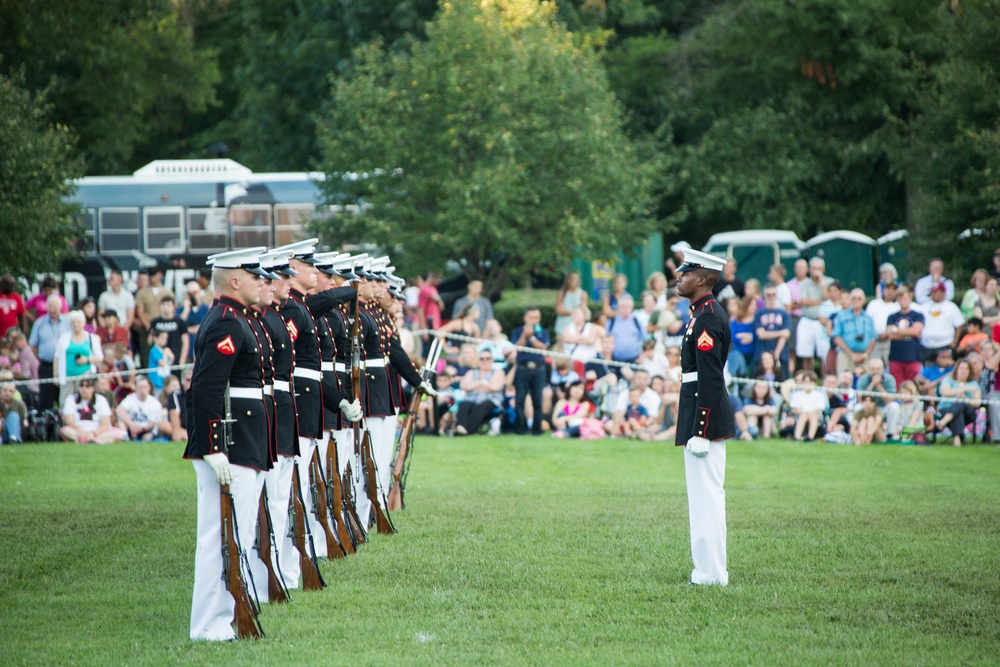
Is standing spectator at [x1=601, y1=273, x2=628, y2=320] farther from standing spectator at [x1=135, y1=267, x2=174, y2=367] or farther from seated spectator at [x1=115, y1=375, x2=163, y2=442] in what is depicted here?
standing spectator at [x1=135, y1=267, x2=174, y2=367]

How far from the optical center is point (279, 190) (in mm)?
28922

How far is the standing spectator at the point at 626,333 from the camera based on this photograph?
2025cm

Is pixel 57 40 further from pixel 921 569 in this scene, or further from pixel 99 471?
pixel 921 569

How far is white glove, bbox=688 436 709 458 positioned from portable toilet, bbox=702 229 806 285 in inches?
858

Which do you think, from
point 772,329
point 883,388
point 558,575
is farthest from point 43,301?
point 558,575

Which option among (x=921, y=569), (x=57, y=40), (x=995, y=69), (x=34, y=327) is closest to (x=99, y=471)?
(x=34, y=327)

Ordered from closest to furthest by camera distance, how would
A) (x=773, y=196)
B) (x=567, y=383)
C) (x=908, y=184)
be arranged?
(x=567, y=383) → (x=908, y=184) → (x=773, y=196)

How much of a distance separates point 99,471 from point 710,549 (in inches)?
351

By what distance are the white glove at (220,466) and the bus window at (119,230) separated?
22625 millimetres

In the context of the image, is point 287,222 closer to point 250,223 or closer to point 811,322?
point 250,223

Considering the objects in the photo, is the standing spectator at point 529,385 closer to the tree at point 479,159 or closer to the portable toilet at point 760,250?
the tree at point 479,159

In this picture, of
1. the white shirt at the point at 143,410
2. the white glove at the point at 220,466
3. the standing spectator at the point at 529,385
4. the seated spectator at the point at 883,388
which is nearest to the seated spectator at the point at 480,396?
the standing spectator at the point at 529,385

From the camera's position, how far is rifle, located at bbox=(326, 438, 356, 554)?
397 inches

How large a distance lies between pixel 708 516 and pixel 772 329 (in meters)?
11.2
